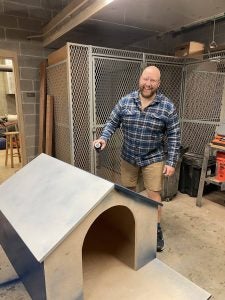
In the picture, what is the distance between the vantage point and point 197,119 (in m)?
3.37

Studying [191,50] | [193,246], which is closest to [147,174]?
[193,246]

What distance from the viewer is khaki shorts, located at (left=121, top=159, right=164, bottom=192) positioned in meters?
1.99

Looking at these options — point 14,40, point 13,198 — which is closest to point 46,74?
point 14,40

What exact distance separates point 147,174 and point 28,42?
2.68 metres

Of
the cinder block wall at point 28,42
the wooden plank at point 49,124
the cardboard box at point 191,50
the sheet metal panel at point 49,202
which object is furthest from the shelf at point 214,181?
the cinder block wall at point 28,42

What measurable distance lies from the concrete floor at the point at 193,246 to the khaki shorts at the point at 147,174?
0.57 m

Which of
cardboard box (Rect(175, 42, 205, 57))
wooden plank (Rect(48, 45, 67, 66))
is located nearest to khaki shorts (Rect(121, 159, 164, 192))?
wooden plank (Rect(48, 45, 67, 66))

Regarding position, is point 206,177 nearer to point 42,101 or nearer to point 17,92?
point 42,101

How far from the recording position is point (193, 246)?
2088 millimetres

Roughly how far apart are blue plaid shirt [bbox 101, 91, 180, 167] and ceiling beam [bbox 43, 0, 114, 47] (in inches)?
Result: 39.9

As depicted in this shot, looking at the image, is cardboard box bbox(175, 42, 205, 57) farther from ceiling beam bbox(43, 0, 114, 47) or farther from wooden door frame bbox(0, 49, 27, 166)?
wooden door frame bbox(0, 49, 27, 166)

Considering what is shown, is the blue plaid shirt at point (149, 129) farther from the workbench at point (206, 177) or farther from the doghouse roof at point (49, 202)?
the workbench at point (206, 177)

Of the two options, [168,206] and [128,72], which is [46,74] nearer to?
[128,72]

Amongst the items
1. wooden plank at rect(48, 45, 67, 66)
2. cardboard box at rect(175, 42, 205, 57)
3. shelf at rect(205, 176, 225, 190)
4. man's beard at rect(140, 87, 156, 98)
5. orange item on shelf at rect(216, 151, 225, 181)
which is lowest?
shelf at rect(205, 176, 225, 190)
